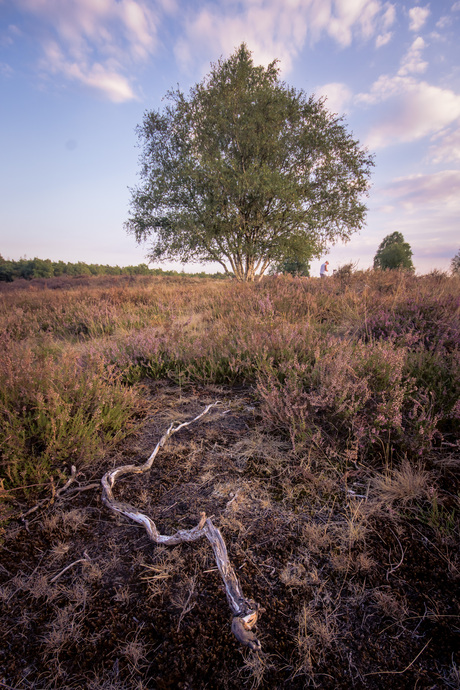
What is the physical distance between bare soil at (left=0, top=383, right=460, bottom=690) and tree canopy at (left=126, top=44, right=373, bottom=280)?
48.0 feet

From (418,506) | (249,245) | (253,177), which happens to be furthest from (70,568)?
(249,245)

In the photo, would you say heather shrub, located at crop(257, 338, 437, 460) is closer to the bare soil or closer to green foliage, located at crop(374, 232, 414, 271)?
the bare soil

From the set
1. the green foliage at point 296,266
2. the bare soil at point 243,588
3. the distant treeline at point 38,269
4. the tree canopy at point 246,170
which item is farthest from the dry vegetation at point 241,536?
the distant treeline at point 38,269

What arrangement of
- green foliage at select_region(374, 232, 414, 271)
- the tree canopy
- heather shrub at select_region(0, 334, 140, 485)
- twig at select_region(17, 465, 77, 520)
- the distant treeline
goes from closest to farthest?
twig at select_region(17, 465, 77, 520), heather shrub at select_region(0, 334, 140, 485), the tree canopy, the distant treeline, green foliage at select_region(374, 232, 414, 271)

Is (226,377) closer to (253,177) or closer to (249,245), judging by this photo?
(253,177)

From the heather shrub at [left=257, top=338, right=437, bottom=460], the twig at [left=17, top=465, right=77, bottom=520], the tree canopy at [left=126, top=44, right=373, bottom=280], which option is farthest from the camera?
the tree canopy at [left=126, top=44, right=373, bottom=280]

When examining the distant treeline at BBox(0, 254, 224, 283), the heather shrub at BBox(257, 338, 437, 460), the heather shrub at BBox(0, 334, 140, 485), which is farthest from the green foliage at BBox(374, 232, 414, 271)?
the heather shrub at BBox(0, 334, 140, 485)

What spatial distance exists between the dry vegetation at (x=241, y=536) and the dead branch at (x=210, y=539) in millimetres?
50

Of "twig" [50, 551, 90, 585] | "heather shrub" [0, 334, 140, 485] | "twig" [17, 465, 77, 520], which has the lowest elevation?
"twig" [50, 551, 90, 585]

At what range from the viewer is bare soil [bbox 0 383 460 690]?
1.09 metres

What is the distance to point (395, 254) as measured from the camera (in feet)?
105

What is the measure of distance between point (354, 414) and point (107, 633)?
197cm

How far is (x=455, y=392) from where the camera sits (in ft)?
8.17

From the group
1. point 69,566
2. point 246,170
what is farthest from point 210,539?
point 246,170
